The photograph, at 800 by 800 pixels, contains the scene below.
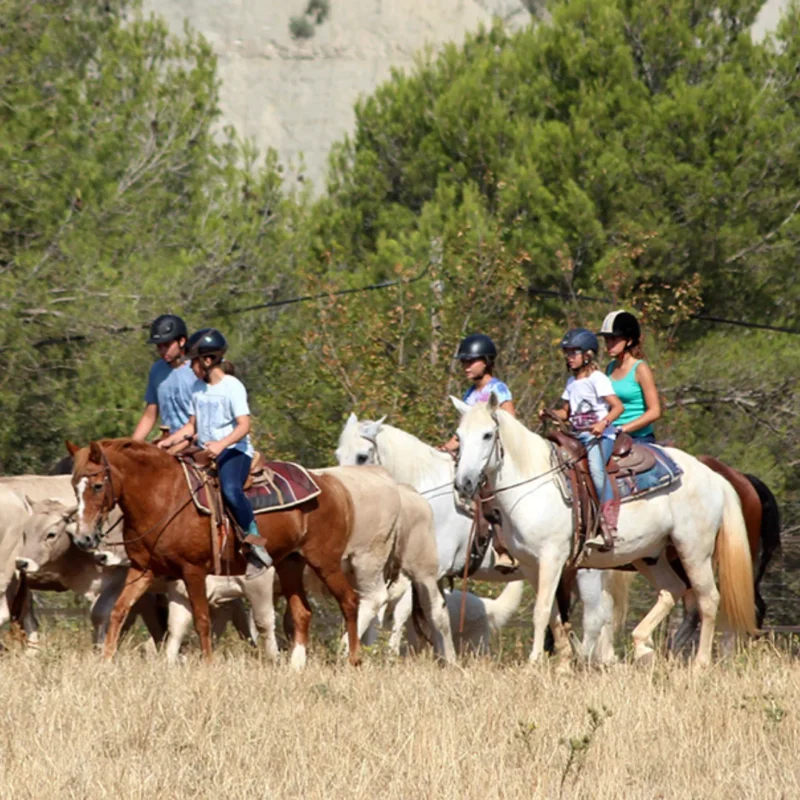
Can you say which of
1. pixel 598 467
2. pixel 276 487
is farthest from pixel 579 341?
pixel 276 487

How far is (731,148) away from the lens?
1112 inches

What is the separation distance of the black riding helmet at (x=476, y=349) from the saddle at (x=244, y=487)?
1.51m

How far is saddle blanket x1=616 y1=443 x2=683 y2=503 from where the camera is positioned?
11.7 metres

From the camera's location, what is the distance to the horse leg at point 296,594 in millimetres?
11852

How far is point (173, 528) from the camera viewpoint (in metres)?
11.3

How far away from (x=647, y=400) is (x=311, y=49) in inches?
2491

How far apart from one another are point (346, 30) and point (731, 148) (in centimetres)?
4821

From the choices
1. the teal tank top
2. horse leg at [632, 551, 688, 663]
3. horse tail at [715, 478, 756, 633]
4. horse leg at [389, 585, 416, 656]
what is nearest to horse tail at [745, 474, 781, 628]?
horse leg at [632, 551, 688, 663]

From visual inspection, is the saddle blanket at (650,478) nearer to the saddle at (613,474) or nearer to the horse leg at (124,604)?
the saddle at (613,474)

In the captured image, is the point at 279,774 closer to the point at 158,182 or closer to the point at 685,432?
the point at 685,432

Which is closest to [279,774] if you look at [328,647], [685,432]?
[328,647]

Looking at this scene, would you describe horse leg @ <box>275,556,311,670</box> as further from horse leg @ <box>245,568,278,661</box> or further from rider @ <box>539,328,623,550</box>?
rider @ <box>539,328,623,550</box>

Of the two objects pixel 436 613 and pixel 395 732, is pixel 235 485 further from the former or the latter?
pixel 395 732

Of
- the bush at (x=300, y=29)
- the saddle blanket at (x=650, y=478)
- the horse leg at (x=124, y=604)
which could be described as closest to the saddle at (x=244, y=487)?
the horse leg at (x=124, y=604)
